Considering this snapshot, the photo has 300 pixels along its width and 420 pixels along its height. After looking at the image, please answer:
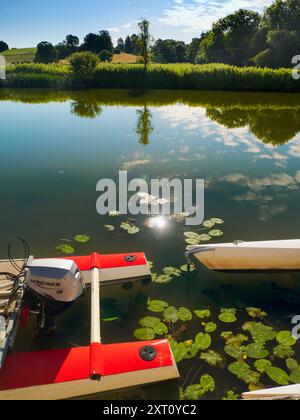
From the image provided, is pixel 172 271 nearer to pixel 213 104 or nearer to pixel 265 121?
pixel 265 121

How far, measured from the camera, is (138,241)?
745 centimetres

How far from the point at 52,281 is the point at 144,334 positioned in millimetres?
1691

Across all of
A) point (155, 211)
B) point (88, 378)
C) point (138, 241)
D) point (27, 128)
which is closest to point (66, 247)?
point (138, 241)

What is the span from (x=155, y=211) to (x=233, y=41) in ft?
208

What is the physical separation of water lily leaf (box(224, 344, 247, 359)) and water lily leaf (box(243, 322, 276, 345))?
0.32 meters

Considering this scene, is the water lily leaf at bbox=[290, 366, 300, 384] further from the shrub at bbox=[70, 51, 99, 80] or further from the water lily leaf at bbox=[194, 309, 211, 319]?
the shrub at bbox=[70, 51, 99, 80]

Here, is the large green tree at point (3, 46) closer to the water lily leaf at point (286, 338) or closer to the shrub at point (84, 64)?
the shrub at point (84, 64)

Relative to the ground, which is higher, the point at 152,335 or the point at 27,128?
the point at 27,128

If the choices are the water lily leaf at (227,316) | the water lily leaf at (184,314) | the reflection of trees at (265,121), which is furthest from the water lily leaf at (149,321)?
the reflection of trees at (265,121)

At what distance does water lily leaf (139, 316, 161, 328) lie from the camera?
5168 mm

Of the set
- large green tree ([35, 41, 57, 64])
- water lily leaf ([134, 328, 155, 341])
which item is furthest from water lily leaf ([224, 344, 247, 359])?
large green tree ([35, 41, 57, 64])

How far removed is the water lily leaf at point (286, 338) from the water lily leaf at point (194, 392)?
5.09 feet

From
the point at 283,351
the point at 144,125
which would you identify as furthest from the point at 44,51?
the point at 283,351
